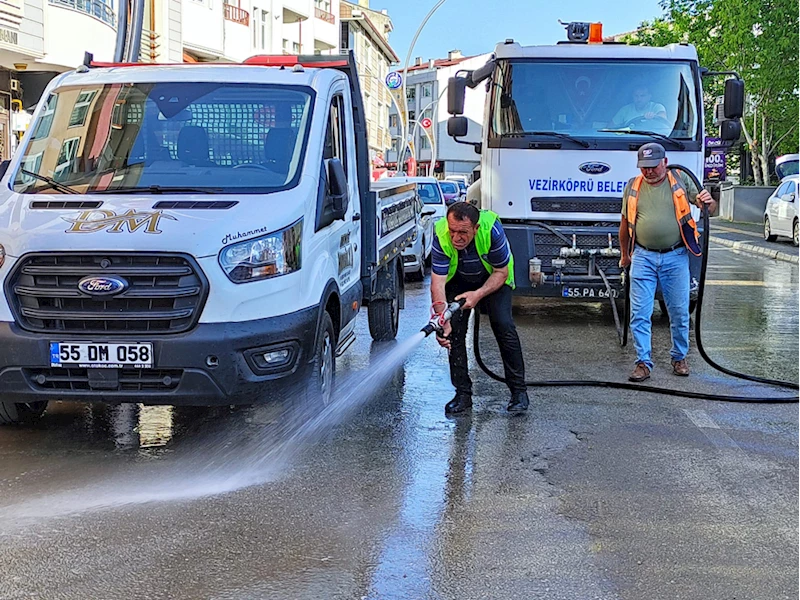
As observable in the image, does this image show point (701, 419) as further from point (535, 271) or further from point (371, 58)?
point (371, 58)

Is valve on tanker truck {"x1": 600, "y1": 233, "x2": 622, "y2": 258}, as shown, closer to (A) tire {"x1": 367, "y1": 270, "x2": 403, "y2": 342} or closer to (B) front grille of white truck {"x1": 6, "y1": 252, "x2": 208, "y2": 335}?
(A) tire {"x1": 367, "y1": 270, "x2": 403, "y2": 342}

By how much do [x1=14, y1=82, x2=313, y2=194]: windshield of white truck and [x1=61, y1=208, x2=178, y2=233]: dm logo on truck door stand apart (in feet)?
1.69

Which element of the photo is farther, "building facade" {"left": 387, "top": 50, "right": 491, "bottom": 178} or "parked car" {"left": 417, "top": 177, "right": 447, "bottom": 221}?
"building facade" {"left": 387, "top": 50, "right": 491, "bottom": 178}

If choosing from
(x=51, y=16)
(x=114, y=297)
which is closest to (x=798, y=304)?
(x=114, y=297)

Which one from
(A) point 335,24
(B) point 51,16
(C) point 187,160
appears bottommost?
(C) point 187,160

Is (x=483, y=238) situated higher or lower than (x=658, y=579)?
higher

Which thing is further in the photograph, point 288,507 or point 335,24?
point 335,24

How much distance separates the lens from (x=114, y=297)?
17.9ft

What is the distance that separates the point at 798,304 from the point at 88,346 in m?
11.2

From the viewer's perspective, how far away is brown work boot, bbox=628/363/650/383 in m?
8.14

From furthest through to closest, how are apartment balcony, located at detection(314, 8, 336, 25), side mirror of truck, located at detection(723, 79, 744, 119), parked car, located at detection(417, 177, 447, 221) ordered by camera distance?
apartment balcony, located at detection(314, 8, 336, 25)
parked car, located at detection(417, 177, 447, 221)
side mirror of truck, located at detection(723, 79, 744, 119)

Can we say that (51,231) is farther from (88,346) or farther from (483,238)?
(483,238)

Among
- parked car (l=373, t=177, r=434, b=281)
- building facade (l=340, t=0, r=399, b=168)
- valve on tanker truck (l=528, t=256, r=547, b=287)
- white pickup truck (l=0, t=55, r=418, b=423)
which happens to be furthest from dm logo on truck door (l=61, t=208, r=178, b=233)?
building facade (l=340, t=0, r=399, b=168)

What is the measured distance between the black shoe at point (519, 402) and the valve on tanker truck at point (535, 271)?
3.73 m
